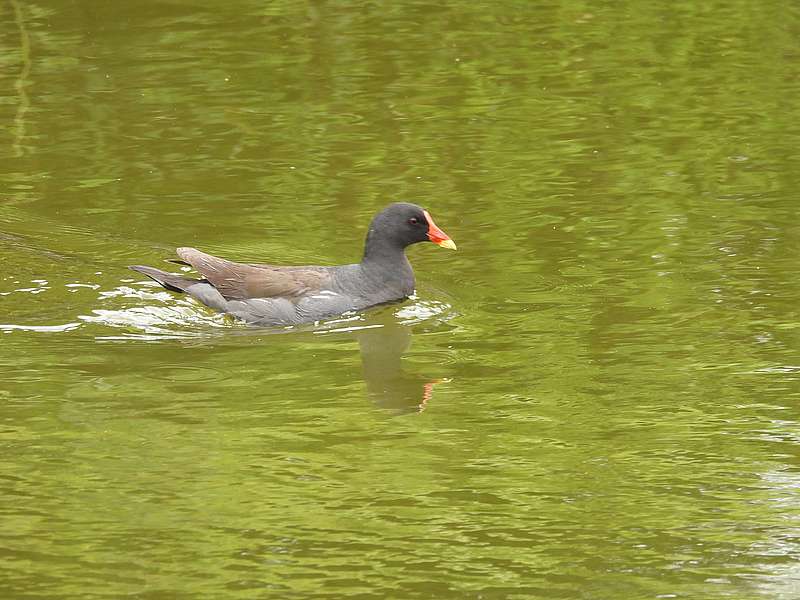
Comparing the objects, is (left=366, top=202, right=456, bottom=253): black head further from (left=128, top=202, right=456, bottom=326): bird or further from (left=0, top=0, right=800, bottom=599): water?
(left=0, top=0, right=800, bottom=599): water

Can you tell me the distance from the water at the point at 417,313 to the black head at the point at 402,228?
0.38 metres

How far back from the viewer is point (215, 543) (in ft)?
21.9

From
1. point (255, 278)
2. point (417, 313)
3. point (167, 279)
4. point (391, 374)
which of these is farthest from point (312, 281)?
point (391, 374)

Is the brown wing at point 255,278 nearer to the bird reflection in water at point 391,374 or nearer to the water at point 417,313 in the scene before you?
the water at point 417,313

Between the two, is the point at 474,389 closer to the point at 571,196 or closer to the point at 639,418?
the point at 639,418

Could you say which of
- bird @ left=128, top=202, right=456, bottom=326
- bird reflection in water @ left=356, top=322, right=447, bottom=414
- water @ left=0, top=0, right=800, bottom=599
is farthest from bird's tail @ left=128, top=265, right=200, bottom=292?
bird reflection in water @ left=356, top=322, right=447, bottom=414

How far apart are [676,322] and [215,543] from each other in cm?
400

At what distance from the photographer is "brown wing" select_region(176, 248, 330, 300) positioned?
10445mm

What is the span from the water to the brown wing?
0.88ft

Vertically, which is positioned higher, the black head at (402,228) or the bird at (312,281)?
the black head at (402,228)

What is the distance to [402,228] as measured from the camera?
10.8 m

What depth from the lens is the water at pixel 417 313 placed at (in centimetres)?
666

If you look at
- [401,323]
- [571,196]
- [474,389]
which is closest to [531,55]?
[571,196]

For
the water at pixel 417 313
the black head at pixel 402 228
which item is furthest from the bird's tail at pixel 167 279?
the black head at pixel 402 228
